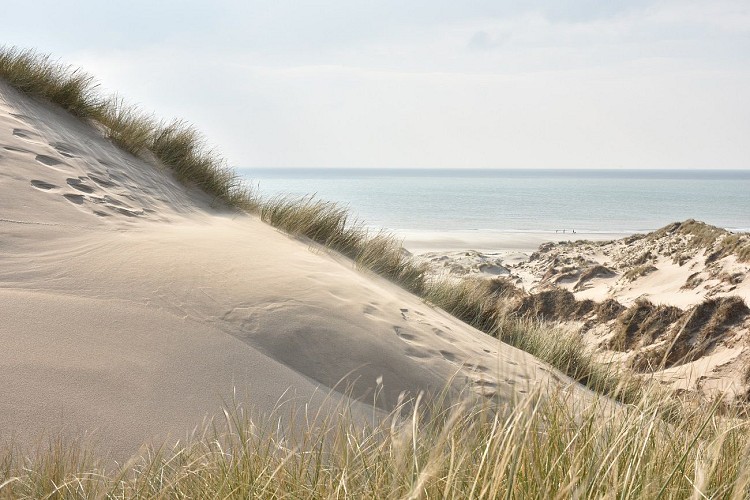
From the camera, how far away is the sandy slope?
3028 millimetres

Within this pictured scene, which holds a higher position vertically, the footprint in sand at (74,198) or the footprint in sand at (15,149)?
the footprint in sand at (15,149)

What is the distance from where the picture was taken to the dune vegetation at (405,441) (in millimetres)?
1854

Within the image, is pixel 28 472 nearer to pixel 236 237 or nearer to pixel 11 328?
pixel 11 328

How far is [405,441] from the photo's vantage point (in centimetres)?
189

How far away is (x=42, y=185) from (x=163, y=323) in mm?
2075

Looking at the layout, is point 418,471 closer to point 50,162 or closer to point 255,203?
point 50,162

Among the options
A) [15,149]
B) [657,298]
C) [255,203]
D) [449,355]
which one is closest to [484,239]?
[657,298]

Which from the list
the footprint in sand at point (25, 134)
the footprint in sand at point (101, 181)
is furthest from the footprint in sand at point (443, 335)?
the footprint in sand at point (25, 134)

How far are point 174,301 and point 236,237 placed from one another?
160 centimetres

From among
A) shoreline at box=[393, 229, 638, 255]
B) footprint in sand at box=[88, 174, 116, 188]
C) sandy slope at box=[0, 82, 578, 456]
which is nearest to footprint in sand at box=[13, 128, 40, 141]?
sandy slope at box=[0, 82, 578, 456]

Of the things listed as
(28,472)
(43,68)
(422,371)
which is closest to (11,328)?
(28,472)

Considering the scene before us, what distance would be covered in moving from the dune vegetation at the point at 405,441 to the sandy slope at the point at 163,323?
27 cm

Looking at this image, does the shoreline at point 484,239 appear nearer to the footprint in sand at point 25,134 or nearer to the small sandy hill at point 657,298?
the small sandy hill at point 657,298

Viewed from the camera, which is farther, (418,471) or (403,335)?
(403,335)
